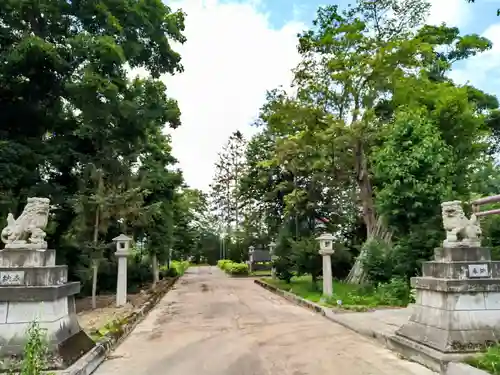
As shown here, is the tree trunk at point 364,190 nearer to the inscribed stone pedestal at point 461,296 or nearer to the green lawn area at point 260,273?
the inscribed stone pedestal at point 461,296

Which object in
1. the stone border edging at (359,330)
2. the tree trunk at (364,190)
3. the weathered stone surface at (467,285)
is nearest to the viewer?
the stone border edging at (359,330)

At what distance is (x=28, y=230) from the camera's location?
17.6 feet

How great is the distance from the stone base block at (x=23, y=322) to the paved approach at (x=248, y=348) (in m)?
0.81

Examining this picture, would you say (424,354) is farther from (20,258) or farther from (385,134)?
(385,134)

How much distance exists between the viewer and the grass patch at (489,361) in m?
4.27

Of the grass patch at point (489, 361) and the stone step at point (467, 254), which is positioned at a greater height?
the stone step at point (467, 254)

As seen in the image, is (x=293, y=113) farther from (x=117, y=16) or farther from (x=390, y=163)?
(x=117, y=16)

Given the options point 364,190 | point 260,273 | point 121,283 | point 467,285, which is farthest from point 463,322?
point 260,273

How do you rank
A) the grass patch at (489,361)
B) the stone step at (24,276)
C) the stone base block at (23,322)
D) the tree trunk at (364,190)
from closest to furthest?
the grass patch at (489,361) < the stone base block at (23,322) < the stone step at (24,276) < the tree trunk at (364,190)

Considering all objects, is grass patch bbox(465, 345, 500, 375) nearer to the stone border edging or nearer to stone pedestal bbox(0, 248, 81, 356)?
the stone border edging

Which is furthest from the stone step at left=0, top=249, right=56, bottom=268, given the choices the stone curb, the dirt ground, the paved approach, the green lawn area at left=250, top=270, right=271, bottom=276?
the green lawn area at left=250, top=270, right=271, bottom=276

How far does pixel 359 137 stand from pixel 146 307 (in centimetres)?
897

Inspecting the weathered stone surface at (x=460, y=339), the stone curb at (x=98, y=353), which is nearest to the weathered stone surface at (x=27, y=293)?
the stone curb at (x=98, y=353)

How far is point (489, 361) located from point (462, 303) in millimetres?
914
